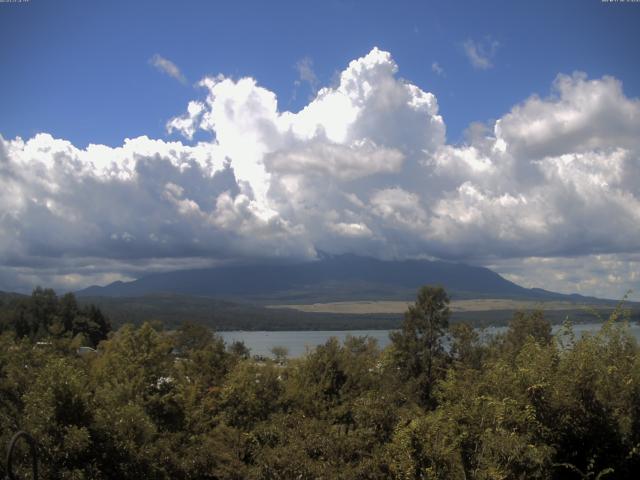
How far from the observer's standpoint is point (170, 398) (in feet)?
71.2

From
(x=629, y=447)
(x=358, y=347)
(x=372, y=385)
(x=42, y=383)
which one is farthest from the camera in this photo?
(x=358, y=347)

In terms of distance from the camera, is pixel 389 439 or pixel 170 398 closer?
pixel 389 439

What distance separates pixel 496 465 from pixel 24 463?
959cm

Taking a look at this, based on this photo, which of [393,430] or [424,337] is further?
[424,337]

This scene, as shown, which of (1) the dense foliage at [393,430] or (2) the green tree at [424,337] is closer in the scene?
(1) the dense foliage at [393,430]

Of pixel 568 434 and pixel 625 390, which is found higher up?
pixel 625 390

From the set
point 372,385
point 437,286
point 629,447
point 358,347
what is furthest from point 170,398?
point 437,286

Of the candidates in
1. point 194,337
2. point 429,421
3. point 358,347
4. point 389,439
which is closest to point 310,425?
point 389,439

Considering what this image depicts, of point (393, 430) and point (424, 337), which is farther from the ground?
point (393, 430)

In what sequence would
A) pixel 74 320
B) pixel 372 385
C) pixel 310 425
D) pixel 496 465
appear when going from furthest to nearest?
pixel 74 320
pixel 372 385
pixel 310 425
pixel 496 465

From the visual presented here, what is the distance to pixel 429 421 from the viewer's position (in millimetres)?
13016

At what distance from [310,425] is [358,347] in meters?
27.3

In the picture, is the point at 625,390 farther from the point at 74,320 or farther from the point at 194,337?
the point at 74,320

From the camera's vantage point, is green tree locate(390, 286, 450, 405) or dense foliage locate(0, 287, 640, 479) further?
green tree locate(390, 286, 450, 405)
